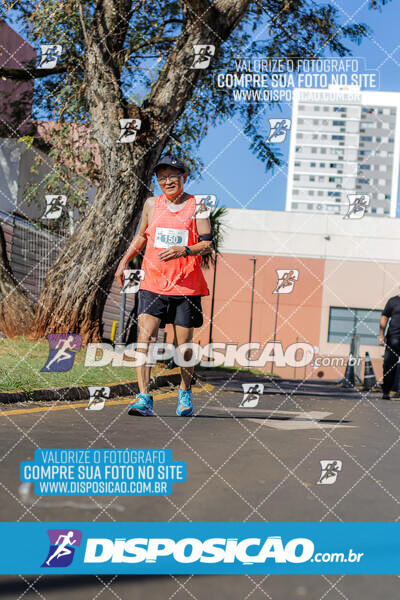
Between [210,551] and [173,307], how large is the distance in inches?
104

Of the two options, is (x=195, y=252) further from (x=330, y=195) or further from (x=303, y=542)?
(x=330, y=195)

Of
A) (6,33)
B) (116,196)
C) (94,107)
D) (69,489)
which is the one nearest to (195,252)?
(69,489)

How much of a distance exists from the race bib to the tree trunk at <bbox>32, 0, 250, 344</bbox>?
12.7ft

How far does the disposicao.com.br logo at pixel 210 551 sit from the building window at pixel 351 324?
141 ft

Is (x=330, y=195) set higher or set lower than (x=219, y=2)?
higher

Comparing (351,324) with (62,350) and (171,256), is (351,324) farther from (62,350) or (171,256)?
(171,256)

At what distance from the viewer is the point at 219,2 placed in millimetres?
8438

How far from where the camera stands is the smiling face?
4230mm

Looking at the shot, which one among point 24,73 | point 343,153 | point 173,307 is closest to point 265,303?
point 24,73

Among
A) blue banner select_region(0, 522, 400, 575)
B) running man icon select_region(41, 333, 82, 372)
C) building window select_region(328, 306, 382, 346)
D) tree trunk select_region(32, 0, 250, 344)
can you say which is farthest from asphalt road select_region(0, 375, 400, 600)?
building window select_region(328, 306, 382, 346)

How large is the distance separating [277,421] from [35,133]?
13.0 m

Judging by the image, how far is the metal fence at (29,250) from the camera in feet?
43.3

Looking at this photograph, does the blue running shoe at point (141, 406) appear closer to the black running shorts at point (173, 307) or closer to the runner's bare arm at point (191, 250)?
the black running shorts at point (173, 307)

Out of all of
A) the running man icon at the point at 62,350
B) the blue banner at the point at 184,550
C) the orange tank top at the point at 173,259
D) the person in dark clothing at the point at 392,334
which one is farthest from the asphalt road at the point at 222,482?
the person in dark clothing at the point at 392,334
